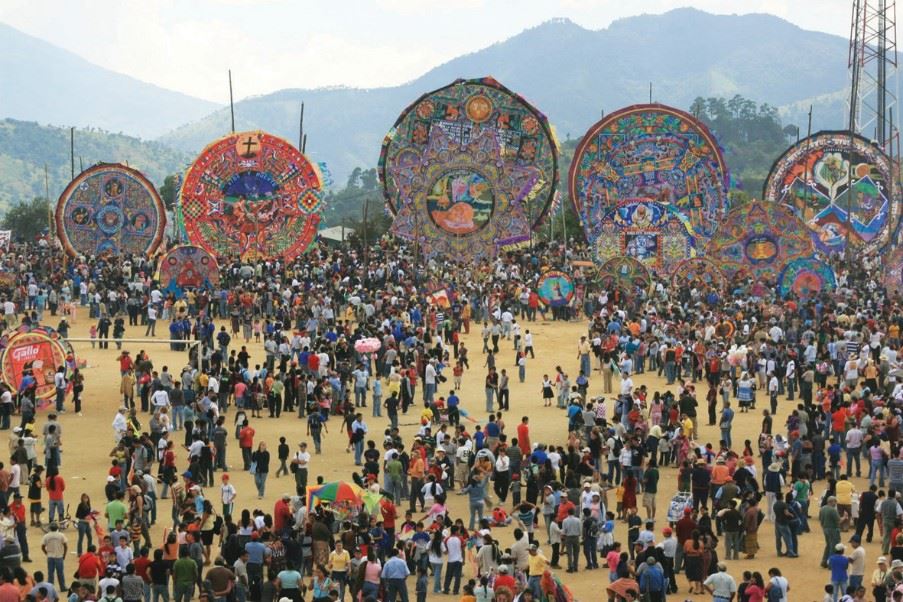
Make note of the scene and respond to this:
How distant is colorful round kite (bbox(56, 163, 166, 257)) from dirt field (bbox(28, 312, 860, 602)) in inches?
420

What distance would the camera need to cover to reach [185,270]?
4622 centimetres

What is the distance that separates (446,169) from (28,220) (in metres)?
38.2

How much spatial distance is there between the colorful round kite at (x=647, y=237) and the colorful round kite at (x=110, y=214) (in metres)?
16.6

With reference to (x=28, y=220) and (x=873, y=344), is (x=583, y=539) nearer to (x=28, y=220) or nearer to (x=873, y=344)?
(x=873, y=344)

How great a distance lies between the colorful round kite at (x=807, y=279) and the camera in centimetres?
4984


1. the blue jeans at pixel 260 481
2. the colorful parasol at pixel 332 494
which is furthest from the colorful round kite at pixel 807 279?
the colorful parasol at pixel 332 494

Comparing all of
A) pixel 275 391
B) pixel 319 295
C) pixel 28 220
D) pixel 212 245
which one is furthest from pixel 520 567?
pixel 28 220

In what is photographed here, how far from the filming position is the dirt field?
948 inches

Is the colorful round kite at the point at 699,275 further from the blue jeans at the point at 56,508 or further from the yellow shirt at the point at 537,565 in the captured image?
the yellow shirt at the point at 537,565

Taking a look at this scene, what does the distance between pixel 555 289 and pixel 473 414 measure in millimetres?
14096

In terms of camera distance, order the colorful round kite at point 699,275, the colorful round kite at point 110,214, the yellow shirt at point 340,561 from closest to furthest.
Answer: the yellow shirt at point 340,561, the colorful round kite at point 699,275, the colorful round kite at point 110,214

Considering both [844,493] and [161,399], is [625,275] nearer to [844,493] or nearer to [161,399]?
[161,399]

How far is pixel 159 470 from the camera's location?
27.5m

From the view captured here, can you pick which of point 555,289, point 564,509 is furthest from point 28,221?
point 564,509
